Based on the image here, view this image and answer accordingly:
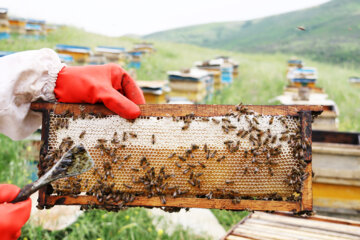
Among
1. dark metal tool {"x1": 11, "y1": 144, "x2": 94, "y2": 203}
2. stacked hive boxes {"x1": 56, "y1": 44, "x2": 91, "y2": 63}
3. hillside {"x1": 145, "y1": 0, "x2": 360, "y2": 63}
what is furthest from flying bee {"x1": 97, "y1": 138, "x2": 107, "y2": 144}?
hillside {"x1": 145, "y1": 0, "x2": 360, "y2": 63}

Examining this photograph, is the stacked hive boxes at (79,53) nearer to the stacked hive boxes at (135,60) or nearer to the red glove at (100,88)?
the stacked hive boxes at (135,60)

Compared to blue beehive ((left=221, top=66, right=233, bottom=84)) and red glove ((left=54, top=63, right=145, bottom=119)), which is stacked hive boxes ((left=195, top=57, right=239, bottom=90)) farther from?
red glove ((left=54, top=63, right=145, bottom=119))

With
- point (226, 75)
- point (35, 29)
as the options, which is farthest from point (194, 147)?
point (35, 29)

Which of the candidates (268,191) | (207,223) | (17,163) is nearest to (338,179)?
(207,223)

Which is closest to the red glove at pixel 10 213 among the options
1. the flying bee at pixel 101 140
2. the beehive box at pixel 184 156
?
the beehive box at pixel 184 156

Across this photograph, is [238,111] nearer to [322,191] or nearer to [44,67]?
[44,67]
